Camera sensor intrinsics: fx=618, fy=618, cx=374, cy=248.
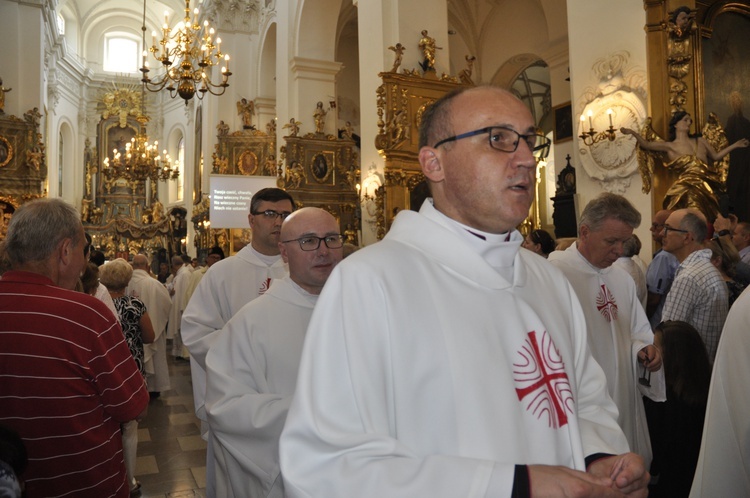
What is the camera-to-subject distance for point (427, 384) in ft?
5.16

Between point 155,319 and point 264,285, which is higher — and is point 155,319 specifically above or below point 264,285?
below

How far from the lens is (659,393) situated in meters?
3.56

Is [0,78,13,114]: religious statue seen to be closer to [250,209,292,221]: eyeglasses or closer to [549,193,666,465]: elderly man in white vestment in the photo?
[250,209,292,221]: eyeglasses

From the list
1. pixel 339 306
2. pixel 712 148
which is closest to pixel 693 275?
pixel 339 306

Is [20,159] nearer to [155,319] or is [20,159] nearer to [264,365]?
[155,319]

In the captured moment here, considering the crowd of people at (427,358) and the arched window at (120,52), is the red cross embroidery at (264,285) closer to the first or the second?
the crowd of people at (427,358)

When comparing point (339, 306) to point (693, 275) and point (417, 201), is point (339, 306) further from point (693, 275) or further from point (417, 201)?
point (417, 201)

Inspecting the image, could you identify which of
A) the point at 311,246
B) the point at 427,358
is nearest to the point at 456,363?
the point at 427,358

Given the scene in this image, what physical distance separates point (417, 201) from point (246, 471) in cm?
844

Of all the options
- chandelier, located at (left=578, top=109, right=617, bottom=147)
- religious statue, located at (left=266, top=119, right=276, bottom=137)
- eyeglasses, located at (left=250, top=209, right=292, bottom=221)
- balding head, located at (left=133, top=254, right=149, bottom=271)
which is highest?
religious statue, located at (left=266, top=119, right=276, bottom=137)

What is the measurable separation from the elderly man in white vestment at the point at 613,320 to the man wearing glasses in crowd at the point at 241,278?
1956mm

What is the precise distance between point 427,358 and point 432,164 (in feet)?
2.05

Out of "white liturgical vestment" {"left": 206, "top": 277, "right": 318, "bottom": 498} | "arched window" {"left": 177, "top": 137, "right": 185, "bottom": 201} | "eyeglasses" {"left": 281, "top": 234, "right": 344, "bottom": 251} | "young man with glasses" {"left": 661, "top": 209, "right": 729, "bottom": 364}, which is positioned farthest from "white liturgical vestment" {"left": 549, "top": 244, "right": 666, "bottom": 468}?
"arched window" {"left": 177, "top": 137, "right": 185, "bottom": 201}

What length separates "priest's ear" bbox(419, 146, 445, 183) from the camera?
188cm
